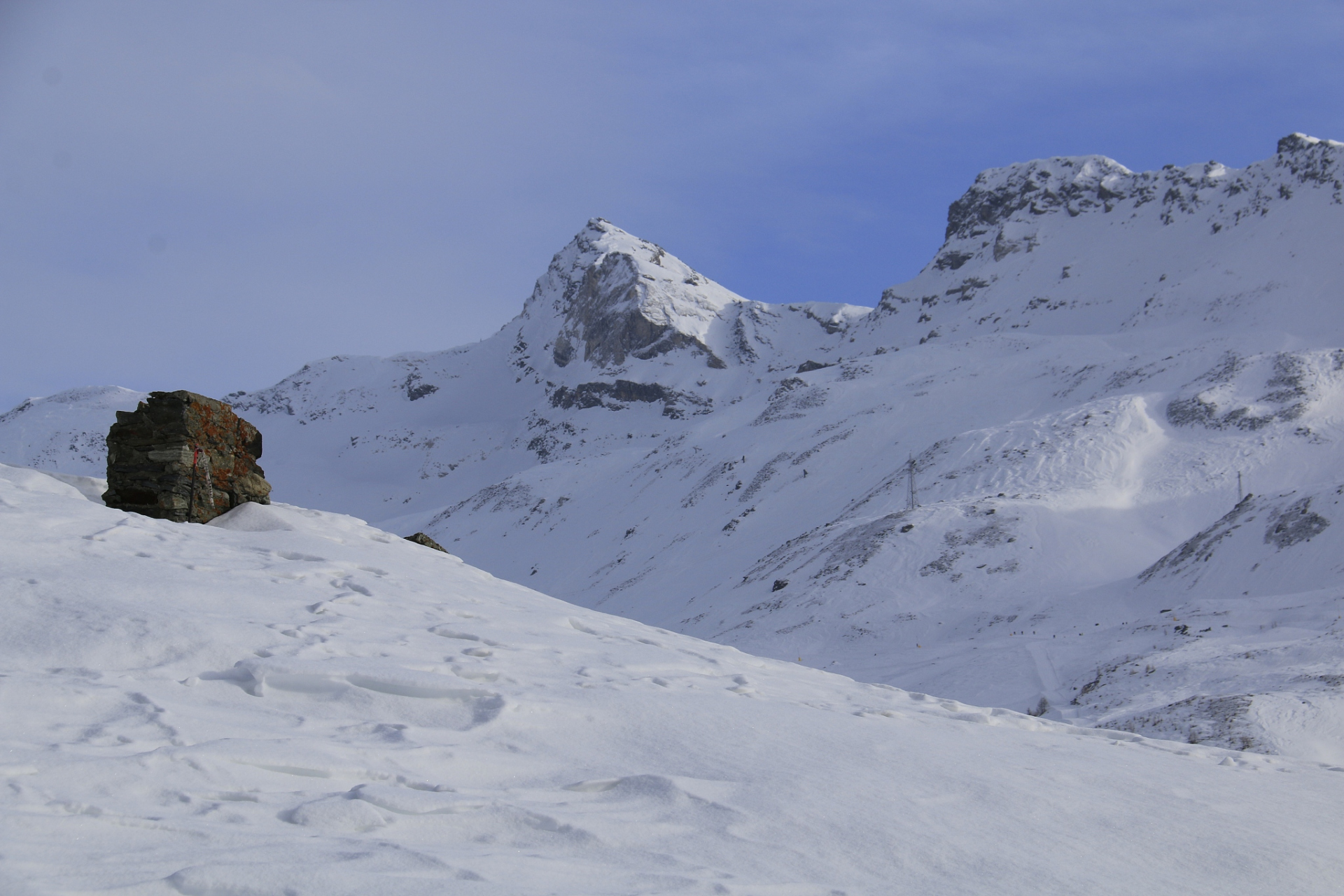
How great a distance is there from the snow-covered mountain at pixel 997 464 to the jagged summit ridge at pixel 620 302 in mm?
908

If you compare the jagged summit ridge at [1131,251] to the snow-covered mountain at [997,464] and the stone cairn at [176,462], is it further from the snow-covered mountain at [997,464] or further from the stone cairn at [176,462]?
the stone cairn at [176,462]

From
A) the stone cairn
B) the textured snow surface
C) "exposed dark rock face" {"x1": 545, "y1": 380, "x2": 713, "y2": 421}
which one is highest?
"exposed dark rock face" {"x1": 545, "y1": 380, "x2": 713, "y2": 421}

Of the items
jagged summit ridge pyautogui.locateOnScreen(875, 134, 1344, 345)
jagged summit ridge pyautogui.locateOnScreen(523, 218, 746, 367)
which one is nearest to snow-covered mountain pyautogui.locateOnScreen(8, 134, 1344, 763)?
jagged summit ridge pyautogui.locateOnScreen(875, 134, 1344, 345)

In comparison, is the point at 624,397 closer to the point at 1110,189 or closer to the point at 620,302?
the point at 620,302

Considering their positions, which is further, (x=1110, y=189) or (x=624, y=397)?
(x=624, y=397)

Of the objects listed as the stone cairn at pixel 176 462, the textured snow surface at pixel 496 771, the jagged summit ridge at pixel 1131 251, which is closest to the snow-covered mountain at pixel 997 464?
the jagged summit ridge at pixel 1131 251

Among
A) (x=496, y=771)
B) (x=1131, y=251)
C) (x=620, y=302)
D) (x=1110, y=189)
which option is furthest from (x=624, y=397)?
(x=496, y=771)

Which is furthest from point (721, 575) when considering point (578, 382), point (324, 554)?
point (578, 382)

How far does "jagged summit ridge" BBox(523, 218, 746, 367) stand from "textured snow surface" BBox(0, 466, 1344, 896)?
134 metres

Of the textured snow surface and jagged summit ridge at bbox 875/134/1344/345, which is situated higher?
jagged summit ridge at bbox 875/134/1344/345

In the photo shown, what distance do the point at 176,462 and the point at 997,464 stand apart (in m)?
39.7

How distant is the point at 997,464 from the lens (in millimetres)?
45312

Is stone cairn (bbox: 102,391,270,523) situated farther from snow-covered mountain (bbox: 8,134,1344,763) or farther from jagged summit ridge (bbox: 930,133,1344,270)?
jagged summit ridge (bbox: 930,133,1344,270)

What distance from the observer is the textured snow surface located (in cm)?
407
